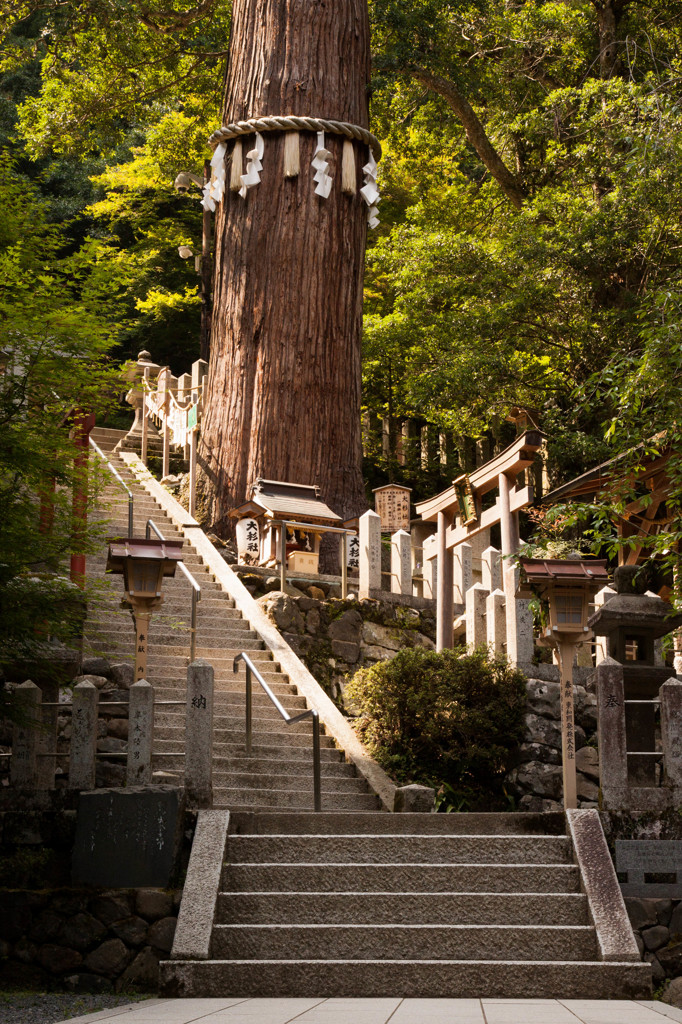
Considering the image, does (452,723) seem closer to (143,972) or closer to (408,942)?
(408,942)

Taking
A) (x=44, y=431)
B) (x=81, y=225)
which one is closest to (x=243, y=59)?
(x=44, y=431)

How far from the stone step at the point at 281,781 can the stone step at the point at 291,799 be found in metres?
0.06

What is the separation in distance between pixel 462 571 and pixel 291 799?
4947 millimetres

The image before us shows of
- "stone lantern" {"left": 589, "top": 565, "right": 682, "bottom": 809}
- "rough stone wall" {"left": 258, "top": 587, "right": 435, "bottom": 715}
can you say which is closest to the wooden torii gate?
"rough stone wall" {"left": 258, "top": 587, "right": 435, "bottom": 715}

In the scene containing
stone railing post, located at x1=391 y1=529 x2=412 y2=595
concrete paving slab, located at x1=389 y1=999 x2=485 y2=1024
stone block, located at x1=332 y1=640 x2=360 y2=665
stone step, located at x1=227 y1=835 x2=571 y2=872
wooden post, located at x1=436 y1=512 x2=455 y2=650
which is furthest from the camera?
stone railing post, located at x1=391 y1=529 x2=412 y2=595

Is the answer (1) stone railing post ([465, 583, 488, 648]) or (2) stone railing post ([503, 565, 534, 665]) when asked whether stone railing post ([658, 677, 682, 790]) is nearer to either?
(2) stone railing post ([503, 565, 534, 665])

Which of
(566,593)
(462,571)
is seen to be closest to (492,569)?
→ (462,571)

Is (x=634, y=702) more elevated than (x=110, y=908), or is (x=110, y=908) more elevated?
(x=634, y=702)

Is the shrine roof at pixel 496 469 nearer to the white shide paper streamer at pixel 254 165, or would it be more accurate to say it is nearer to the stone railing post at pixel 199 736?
the stone railing post at pixel 199 736

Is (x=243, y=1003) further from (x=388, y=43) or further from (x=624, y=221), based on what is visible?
(x=388, y=43)

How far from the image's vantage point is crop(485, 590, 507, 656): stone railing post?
1105 centimetres

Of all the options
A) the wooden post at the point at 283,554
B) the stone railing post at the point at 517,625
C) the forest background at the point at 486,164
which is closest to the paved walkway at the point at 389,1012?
the stone railing post at the point at 517,625

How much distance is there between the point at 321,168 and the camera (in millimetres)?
15125

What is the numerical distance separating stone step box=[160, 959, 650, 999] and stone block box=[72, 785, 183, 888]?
103 cm
